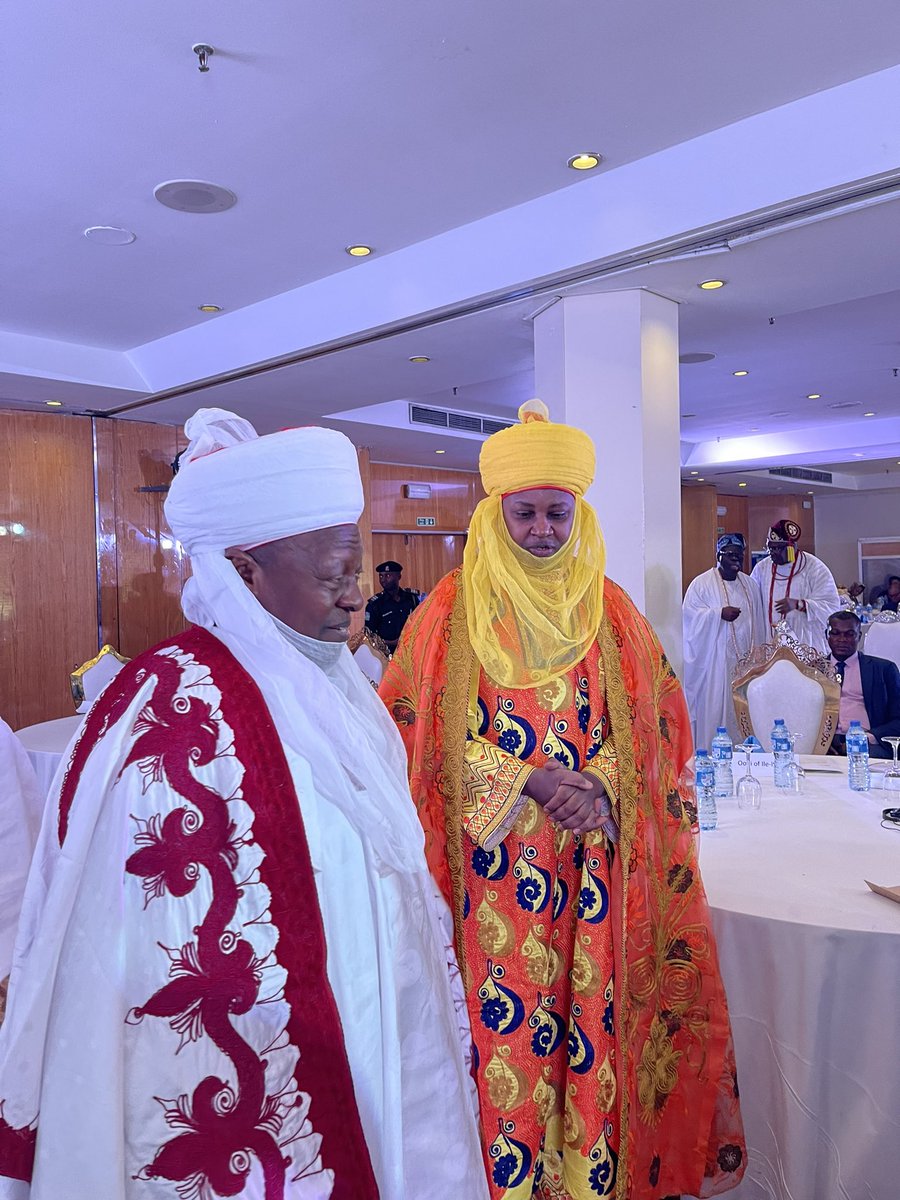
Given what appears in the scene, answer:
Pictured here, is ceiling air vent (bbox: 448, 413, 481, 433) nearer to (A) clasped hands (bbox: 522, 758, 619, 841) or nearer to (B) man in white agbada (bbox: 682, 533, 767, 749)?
(B) man in white agbada (bbox: 682, 533, 767, 749)

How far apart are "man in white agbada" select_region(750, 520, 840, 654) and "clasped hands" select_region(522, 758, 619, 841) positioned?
5664mm

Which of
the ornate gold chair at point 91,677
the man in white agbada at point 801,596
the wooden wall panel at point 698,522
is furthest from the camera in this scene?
the wooden wall panel at point 698,522

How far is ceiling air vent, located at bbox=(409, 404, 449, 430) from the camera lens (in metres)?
8.43

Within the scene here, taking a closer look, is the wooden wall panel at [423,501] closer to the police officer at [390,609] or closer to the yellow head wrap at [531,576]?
the police officer at [390,609]

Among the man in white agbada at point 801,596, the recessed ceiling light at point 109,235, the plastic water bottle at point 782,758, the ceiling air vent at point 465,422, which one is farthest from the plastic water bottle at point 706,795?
the ceiling air vent at point 465,422

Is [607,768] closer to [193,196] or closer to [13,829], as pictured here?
[13,829]

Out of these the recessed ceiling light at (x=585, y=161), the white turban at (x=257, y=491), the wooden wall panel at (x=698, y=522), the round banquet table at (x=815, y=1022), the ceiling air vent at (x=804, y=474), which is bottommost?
the round banquet table at (x=815, y=1022)

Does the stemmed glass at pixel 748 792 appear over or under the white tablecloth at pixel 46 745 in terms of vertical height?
over

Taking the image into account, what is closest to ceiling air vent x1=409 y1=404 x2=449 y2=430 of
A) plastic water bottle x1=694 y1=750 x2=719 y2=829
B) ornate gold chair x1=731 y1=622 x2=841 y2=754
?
ornate gold chair x1=731 y1=622 x2=841 y2=754

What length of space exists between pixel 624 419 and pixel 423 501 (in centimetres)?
706

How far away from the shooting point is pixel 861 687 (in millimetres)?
4566

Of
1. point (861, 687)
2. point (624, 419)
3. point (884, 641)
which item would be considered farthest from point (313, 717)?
point (884, 641)

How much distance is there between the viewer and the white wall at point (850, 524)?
49.7 feet

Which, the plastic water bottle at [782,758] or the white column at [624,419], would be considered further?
the white column at [624,419]
